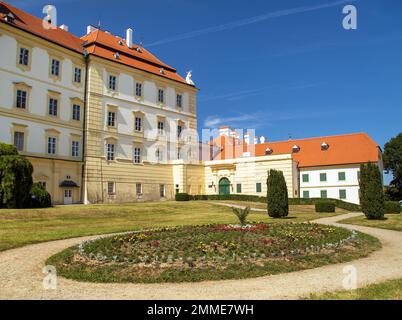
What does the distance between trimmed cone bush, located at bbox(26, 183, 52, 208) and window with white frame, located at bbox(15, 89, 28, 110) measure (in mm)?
8058

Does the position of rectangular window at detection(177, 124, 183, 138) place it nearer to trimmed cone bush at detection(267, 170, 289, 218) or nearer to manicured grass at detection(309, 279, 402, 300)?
trimmed cone bush at detection(267, 170, 289, 218)

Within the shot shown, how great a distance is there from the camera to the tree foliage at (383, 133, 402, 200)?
60062mm

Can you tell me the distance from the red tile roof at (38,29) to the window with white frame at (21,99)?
211 inches

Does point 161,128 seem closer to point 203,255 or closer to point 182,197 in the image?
point 182,197

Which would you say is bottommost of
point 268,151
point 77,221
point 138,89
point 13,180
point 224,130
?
point 77,221

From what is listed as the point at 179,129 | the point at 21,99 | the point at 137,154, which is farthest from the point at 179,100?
the point at 21,99

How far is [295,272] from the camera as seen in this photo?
9078 millimetres

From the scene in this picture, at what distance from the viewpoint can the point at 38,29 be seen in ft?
117

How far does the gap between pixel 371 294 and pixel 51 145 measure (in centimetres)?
3281

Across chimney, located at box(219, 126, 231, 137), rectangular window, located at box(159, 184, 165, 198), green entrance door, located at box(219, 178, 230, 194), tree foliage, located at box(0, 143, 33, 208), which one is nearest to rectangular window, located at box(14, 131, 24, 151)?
tree foliage, located at box(0, 143, 33, 208)

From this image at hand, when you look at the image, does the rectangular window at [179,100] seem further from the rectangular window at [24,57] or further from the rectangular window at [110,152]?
the rectangular window at [24,57]
